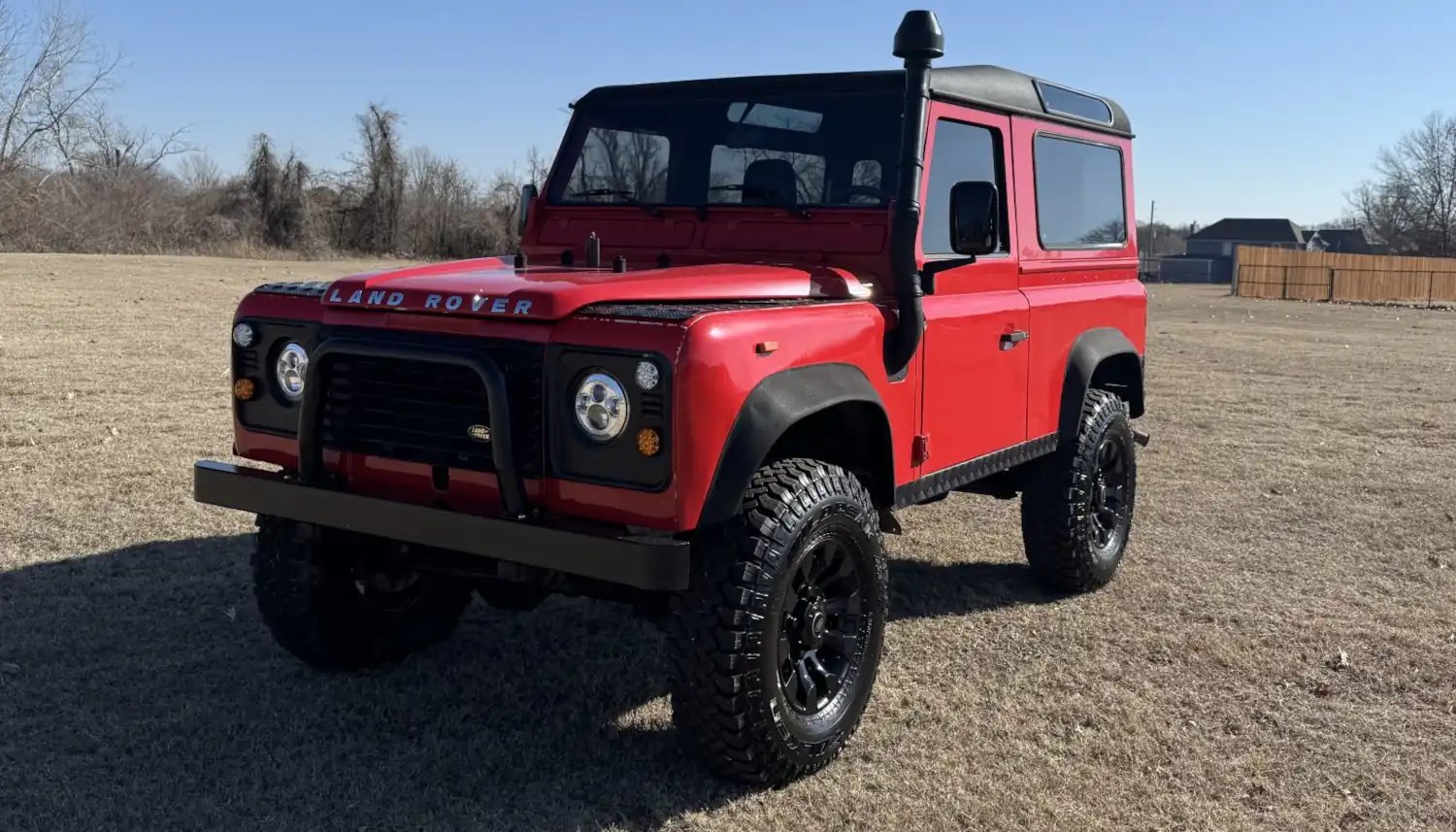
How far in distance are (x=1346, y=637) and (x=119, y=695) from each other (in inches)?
190

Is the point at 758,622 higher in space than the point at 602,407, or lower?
lower

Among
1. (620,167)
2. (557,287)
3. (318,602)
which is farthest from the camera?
(620,167)

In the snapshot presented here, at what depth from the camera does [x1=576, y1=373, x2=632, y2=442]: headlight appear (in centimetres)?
332

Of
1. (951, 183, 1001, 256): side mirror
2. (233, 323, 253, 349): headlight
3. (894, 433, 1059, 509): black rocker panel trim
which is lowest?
(894, 433, 1059, 509): black rocker panel trim

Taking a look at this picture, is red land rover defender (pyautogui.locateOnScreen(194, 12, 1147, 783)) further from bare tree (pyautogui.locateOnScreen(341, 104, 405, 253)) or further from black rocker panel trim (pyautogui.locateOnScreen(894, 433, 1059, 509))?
bare tree (pyautogui.locateOnScreen(341, 104, 405, 253))

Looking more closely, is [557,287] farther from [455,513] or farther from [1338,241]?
[1338,241]

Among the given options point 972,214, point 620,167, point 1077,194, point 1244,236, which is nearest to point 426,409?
point 620,167

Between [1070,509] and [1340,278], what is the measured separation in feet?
122

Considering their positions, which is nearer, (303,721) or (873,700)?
(303,721)

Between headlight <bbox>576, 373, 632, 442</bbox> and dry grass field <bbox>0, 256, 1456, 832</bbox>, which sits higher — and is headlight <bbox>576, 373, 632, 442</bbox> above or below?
above

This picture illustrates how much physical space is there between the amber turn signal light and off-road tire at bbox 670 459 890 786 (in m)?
0.39

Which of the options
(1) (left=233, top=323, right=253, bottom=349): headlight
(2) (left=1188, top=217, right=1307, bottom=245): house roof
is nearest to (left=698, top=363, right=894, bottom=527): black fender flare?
(1) (left=233, top=323, right=253, bottom=349): headlight

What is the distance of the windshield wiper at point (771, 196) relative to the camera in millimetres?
4590

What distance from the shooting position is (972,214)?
4.20 m
